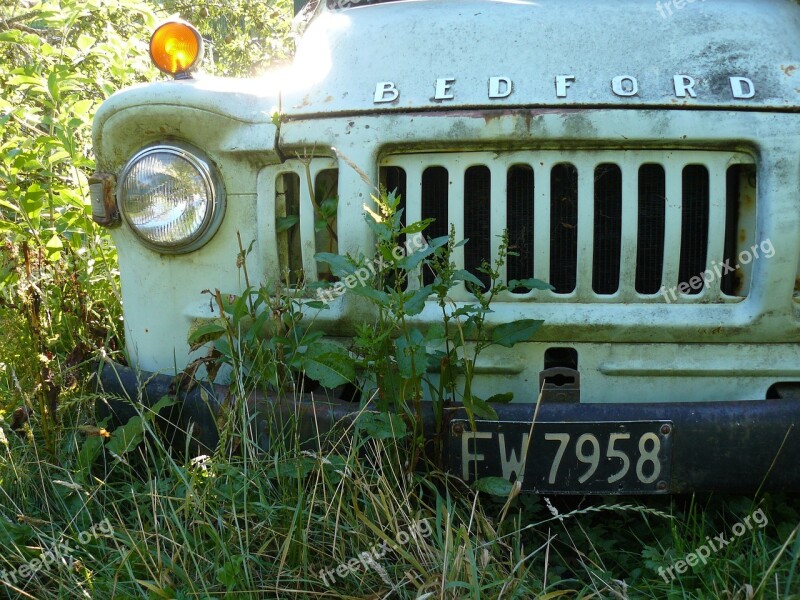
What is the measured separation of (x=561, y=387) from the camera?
6.32 ft

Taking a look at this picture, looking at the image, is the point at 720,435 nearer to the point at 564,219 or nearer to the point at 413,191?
the point at 564,219

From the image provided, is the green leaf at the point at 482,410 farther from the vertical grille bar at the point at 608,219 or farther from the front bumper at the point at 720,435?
the vertical grille bar at the point at 608,219

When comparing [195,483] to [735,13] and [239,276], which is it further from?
[735,13]

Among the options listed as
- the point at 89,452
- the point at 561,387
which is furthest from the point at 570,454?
the point at 89,452

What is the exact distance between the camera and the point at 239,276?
2176 mm

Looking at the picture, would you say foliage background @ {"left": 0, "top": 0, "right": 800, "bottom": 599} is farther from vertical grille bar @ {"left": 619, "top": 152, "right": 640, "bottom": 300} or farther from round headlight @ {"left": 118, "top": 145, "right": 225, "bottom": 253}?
vertical grille bar @ {"left": 619, "top": 152, "right": 640, "bottom": 300}

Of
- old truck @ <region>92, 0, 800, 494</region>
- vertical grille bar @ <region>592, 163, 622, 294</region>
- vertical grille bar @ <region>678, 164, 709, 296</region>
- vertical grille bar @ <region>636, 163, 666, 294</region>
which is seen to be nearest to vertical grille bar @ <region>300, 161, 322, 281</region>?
old truck @ <region>92, 0, 800, 494</region>

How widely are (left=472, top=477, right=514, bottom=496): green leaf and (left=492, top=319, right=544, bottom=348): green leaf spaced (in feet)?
1.05

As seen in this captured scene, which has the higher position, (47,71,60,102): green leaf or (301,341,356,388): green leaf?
(47,71,60,102): green leaf

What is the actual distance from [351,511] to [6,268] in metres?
1.90

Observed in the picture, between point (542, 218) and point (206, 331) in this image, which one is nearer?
point (542, 218)

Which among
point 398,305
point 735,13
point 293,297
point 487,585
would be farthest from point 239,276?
point 735,13
